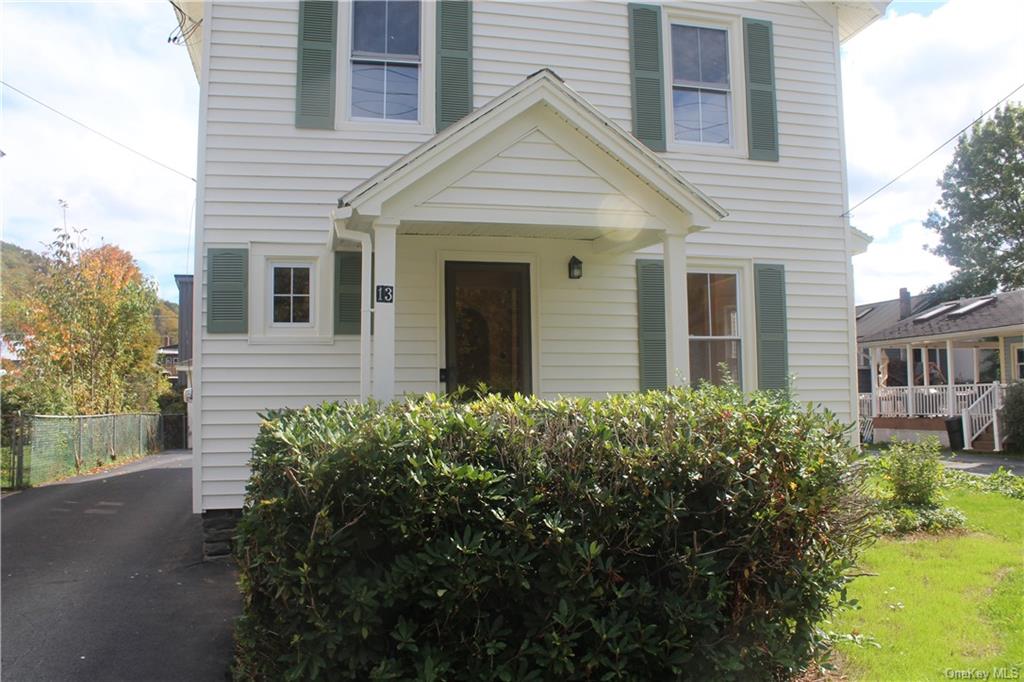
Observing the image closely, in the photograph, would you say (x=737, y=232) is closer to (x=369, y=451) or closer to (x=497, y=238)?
(x=497, y=238)

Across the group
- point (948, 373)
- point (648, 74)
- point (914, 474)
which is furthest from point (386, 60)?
point (948, 373)

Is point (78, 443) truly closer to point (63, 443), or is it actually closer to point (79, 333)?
point (63, 443)

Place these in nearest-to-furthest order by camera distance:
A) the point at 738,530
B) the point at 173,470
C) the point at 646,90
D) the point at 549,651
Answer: the point at 549,651 → the point at 738,530 → the point at 646,90 → the point at 173,470

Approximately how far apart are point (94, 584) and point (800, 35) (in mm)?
8796

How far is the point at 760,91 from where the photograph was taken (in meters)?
7.83

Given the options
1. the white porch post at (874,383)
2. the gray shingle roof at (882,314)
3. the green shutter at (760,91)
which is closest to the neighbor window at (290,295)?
the green shutter at (760,91)

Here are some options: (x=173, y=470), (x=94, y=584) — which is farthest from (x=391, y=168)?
(x=173, y=470)

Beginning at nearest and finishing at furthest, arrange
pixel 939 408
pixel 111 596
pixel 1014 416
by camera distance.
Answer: pixel 111 596 → pixel 1014 416 → pixel 939 408

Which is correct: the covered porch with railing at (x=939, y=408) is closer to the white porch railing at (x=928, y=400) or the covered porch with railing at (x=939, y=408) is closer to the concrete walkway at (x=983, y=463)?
the white porch railing at (x=928, y=400)

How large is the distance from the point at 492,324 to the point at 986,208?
3252 centimetres

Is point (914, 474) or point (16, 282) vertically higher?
point (16, 282)

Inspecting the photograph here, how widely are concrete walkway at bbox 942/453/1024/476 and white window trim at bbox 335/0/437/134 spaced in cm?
1090

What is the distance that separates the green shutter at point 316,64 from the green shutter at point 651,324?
138 inches

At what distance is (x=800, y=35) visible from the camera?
26.5ft
